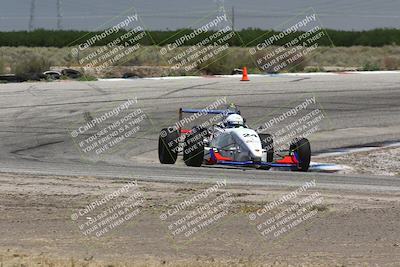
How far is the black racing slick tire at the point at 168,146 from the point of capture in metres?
18.3

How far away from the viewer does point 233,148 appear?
17.5m

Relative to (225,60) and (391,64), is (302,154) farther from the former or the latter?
(391,64)

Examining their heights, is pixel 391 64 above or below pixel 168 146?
below

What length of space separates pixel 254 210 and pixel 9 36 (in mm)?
54838

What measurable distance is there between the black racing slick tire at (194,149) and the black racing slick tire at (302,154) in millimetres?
1780

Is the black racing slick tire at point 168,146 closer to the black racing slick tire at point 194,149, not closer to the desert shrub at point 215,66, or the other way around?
the black racing slick tire at point 194,149

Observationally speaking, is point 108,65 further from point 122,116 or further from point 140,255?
point 140,255

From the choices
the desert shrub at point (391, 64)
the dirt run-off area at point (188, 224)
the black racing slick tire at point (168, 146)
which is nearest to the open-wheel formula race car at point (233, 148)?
the black racing slick tire at point (168, 146)

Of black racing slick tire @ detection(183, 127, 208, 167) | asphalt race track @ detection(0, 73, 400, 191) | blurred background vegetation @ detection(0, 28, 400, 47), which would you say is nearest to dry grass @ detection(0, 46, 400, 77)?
blurred background vegetation @ detection(0, 28, 400, 47)

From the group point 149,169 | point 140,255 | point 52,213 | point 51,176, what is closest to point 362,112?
point 149,169

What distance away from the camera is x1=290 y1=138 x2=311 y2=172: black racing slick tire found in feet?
57.5

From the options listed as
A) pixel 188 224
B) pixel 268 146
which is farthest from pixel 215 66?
pixel 188 224

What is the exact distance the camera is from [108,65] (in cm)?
4516

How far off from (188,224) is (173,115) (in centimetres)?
1391
